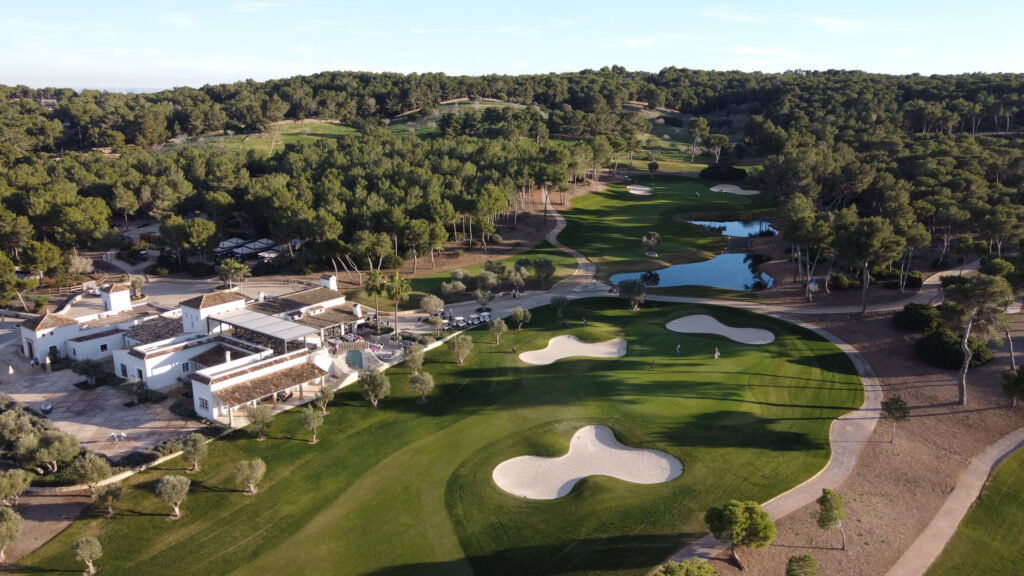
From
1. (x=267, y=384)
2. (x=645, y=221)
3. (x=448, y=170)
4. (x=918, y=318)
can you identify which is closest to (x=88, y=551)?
(x=267, y=384)

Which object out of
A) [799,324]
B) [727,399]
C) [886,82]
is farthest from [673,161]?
[727,399]

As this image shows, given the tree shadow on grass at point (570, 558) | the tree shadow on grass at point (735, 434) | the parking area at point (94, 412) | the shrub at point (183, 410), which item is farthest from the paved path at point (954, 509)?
the shrub at point (183, 410)

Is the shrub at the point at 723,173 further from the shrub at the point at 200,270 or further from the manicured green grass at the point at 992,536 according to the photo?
the manicured green grass at the point at 992,536

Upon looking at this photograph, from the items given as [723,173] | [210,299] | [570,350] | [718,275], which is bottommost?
[570,350]

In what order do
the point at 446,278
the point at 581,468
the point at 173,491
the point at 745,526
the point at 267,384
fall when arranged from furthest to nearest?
the point at 446,278, the point at 267,384, the point at 581,468, the point at 173,491, the point at 745,526

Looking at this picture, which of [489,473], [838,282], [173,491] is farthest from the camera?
[838,282]

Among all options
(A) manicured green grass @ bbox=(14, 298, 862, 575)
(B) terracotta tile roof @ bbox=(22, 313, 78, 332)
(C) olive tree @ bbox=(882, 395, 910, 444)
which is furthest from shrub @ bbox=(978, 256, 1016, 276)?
(B) terracotta tile roof @ bbox=(22, 313, 78, 332)

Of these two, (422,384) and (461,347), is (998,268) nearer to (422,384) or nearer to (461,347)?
(461,347)

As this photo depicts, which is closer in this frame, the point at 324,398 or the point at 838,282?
the point at 324,398

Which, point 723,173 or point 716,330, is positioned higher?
point 723,173
